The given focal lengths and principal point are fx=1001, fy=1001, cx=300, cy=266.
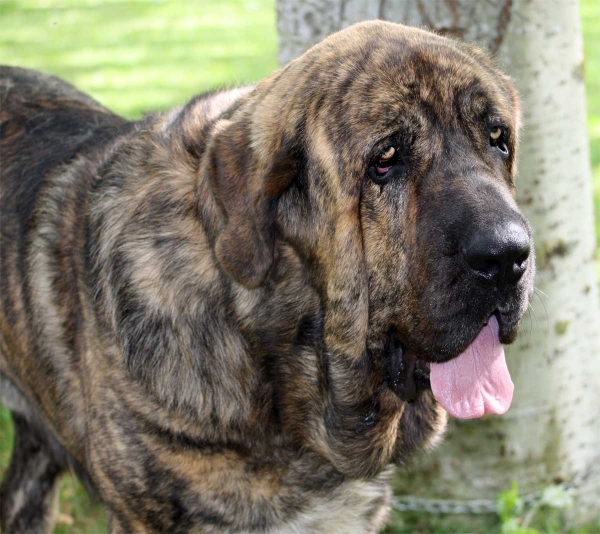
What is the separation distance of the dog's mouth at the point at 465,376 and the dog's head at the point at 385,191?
4cm

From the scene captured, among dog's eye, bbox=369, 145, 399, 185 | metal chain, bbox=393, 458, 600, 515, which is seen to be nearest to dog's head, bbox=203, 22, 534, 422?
dog's eye, bbox=369, 145, 399, 185

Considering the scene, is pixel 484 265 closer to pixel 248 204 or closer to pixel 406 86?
pixel 406 86

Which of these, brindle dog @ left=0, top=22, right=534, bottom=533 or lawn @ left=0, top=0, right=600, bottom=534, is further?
lawn @ left=0, top=0, right=600, bottom=534

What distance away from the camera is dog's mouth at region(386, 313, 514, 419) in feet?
10.1

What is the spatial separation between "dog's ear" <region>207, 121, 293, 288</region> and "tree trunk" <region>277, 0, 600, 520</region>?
1.45 m

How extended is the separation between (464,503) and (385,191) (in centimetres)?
235

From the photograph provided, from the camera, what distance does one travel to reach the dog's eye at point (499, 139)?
3.08 metres

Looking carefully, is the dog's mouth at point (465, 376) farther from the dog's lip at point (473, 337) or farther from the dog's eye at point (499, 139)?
the dog's eye at point (499, 139)

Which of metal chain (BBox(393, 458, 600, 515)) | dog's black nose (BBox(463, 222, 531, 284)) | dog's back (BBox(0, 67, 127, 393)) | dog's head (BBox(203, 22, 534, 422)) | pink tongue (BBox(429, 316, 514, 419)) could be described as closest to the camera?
dog's black nose (BBox(463, 222, 531, 284))

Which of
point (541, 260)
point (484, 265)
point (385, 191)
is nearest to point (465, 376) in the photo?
point (484, 265)

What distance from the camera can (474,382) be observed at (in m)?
3.12

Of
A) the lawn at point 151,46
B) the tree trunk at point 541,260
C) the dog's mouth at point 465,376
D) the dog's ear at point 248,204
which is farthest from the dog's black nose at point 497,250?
the lawn at point 151,46

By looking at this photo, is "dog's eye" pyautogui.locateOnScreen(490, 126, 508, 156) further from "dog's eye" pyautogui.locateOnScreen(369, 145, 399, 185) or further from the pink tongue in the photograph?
the pink tongue

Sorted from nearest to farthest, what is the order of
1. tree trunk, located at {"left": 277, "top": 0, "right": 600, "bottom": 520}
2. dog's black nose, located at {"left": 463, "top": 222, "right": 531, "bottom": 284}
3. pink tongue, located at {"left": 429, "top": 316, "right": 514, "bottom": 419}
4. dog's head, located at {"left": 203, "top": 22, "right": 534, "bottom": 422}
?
dog's black nose, located at {"left": 463, "top": 222, "right": 531, "bottom": 284} < dog's head, located at {"left": 203, "top": 22, "right": 534, "bottom": 422} < pink tongue, located at {"left": 429, "top": 316, "right": 514, "bottom": 419} < tree trunk, located at {"left": 277, "top": 0, "right": 600, "bottom": 520}
